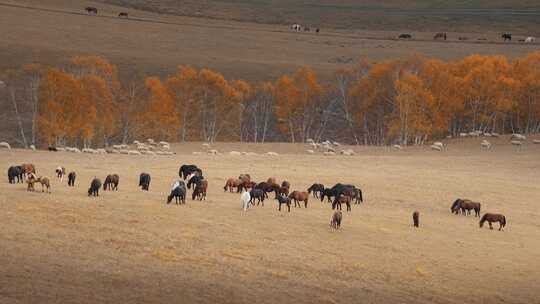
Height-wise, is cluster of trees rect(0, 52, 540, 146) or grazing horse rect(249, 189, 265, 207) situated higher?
cluster of trees rect(0, 52, 540, 146)

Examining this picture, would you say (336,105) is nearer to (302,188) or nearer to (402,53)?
(402,53)

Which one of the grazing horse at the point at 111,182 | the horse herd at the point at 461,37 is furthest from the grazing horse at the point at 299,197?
the horse herd at the point at 461,37

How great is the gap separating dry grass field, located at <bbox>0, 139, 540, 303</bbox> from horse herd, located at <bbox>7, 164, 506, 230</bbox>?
48cm

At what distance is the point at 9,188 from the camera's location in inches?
1224

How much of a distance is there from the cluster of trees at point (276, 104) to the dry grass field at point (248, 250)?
35504 millimetres

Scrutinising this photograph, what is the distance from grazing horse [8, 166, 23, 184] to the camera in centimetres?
3356

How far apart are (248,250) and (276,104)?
64934 millimetres

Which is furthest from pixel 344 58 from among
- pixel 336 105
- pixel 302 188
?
pixel 302 188

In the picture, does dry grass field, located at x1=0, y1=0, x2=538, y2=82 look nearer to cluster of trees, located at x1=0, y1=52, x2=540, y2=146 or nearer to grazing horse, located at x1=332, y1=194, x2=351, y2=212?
cluster of trees, located at x1=0, y1=52, x2=540, y2=146

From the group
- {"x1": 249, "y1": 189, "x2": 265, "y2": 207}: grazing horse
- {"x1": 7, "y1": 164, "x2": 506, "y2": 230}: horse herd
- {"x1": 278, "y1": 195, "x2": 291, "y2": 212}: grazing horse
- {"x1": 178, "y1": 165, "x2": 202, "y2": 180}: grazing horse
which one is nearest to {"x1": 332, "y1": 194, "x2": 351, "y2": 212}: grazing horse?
{"x1": 7, "y1": 164, "x2": 506, "y2": 230}: horse herd

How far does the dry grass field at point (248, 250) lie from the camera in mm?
19844

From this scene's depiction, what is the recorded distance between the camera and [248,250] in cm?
2411

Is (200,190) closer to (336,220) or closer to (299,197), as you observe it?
(299,197)

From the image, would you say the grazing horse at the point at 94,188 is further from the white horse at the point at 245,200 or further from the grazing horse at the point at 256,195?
the grazing horse at the point at 256,195
